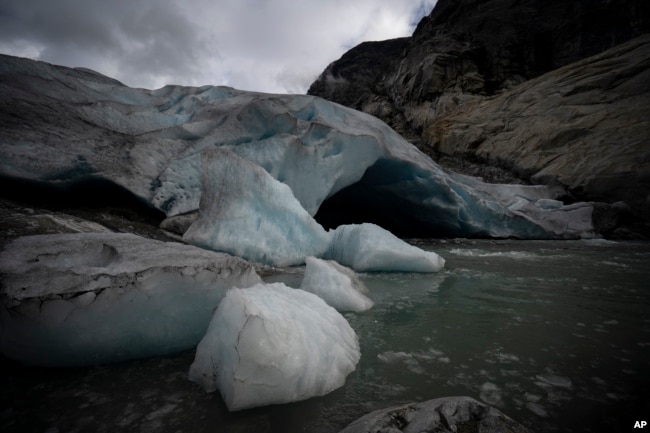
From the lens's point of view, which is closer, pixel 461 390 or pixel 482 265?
pixel 461 390

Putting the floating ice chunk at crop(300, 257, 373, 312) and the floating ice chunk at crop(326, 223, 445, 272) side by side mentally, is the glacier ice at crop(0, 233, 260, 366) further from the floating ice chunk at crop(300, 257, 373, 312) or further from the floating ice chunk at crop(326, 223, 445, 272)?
the floating ice chunk at crop(326, 223, 445, 272)

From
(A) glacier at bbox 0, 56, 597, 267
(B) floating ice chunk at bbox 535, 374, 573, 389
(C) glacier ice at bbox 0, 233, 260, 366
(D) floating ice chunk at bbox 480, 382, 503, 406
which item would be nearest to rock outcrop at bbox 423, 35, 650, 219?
(A) glacier at bbox 0, 56, 597, 267

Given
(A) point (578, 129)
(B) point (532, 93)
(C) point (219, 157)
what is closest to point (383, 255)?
(C) point (219, 157)

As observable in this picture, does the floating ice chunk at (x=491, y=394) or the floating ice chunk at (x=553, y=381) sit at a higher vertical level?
the floating ice chunk at (x=491, y=394)

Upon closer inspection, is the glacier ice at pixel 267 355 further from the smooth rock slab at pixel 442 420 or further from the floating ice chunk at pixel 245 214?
the floating ice chunk at pixel 245 214

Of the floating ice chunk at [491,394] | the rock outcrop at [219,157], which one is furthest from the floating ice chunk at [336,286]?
the rock outcrop at [219,157]

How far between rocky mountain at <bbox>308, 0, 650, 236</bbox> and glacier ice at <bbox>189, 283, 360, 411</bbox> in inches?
380

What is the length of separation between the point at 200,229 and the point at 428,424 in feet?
11.0

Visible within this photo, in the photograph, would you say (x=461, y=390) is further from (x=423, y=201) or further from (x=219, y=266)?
(x=423, y=201)

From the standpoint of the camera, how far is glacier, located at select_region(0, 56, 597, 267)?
3.91 meters

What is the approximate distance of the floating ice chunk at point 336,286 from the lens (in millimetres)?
2348

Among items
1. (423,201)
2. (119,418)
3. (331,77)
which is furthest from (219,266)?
(331,77)

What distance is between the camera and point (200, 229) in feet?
12.2

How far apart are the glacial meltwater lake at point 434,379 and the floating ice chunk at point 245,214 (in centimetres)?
193
